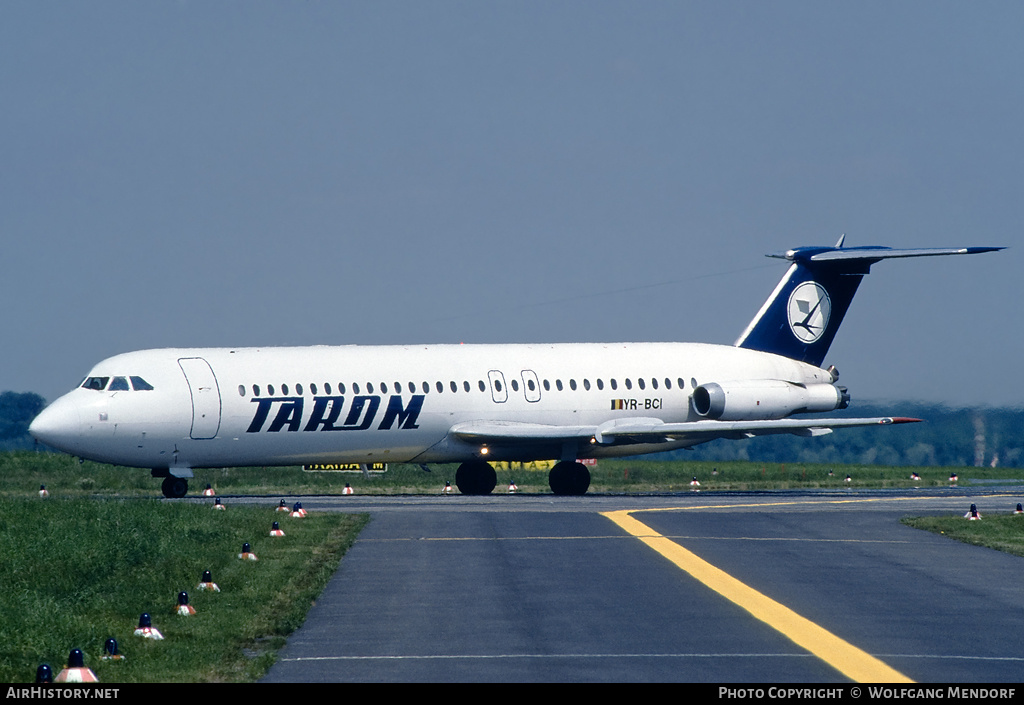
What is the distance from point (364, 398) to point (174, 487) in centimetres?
554

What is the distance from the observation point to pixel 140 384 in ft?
121

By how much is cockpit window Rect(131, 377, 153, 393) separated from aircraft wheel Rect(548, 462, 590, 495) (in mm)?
11915

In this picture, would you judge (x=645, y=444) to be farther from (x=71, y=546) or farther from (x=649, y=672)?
(x=649, y=672)

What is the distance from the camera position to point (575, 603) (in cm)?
1634

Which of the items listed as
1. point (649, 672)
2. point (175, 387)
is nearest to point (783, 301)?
point (175, 387)

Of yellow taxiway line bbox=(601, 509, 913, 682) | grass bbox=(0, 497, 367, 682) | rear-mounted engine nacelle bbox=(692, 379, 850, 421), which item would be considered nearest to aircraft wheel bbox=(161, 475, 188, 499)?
grass bbox=(0, 497, 367, 682)

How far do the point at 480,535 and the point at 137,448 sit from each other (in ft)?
47.2

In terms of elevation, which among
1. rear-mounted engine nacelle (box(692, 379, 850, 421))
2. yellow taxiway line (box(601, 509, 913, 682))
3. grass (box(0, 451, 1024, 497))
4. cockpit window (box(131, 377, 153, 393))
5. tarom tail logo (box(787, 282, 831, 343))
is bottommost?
yellow taxiway line (box(601, 509, 913, 682))

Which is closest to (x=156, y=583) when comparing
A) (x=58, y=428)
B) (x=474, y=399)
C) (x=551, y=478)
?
(x=58, y=428)

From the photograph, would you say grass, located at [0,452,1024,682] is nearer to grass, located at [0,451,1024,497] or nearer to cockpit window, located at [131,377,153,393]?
grass, located at [0,451,1024,497]

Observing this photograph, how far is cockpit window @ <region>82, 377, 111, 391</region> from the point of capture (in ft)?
121

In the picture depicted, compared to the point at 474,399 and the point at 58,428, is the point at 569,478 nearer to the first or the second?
the point at 474,399

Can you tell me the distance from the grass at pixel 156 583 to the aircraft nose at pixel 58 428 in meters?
5.42

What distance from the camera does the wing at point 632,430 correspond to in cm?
4059
